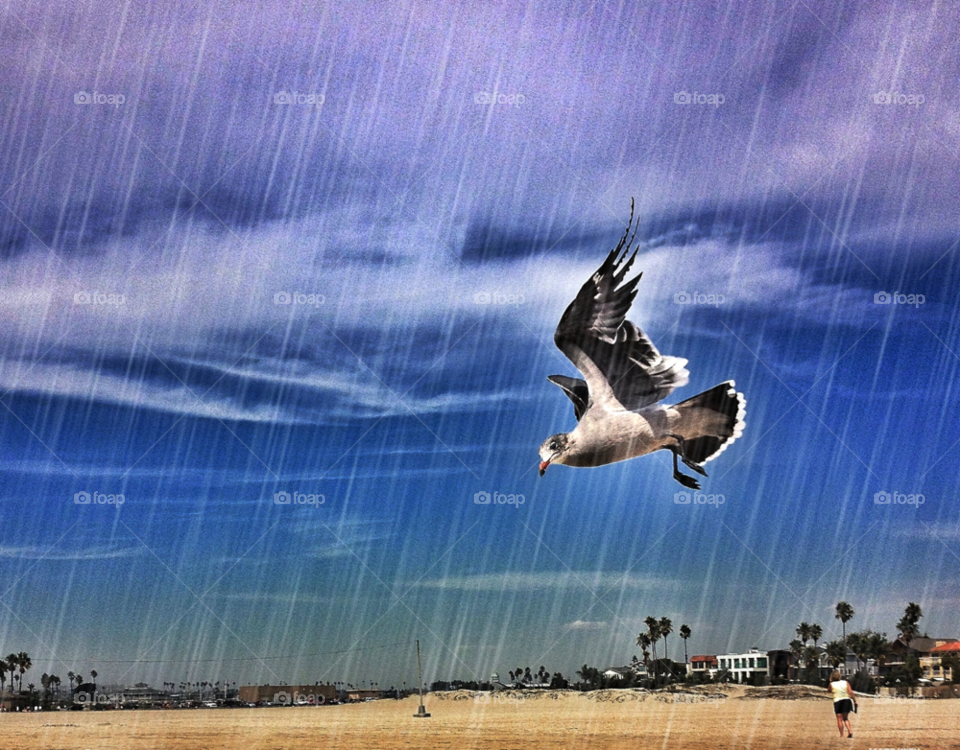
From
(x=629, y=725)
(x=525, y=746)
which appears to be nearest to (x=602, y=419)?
(x=525, y=746)

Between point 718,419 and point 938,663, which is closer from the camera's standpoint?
point 718,419

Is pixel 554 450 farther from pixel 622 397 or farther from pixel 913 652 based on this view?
pixel 913 652

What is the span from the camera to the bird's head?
22.2m

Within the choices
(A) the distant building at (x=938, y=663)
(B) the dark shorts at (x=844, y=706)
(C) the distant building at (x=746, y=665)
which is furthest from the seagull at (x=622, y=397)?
(C) the distant building at (x=746, y=665)

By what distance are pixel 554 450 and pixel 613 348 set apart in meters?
2.86

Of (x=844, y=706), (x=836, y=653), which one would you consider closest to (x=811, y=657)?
(x=836, y=653)

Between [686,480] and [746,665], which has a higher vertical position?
[686,480]

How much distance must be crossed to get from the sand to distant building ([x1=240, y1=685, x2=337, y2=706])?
5.04 metres

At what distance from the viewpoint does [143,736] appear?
46.7 meters

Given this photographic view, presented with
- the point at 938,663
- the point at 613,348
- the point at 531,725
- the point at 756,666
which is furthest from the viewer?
the point at 756,666

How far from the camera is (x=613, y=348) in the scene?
21203 mm

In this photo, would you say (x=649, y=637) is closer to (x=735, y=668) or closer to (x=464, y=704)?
(x=735, y=668)

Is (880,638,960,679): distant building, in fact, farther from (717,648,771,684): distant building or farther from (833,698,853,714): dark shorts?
(833,698,853,714): dark shorts

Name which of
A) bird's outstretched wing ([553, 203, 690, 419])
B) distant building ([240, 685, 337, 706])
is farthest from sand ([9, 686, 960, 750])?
bird's outstretched wing ([553, 203, 690, 419])
